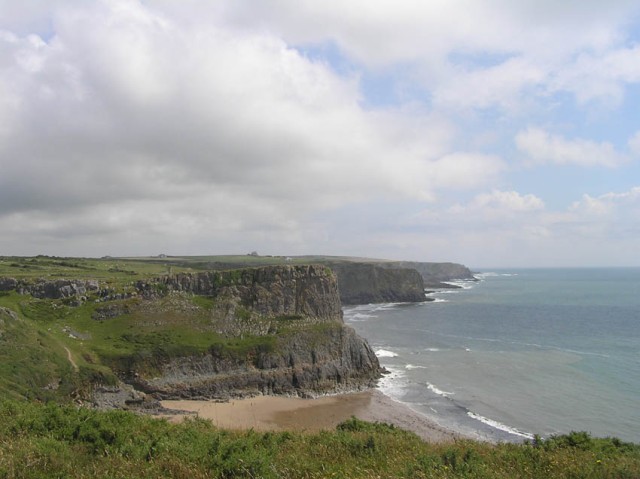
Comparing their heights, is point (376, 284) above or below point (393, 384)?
above

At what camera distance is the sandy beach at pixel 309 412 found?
42219 mm

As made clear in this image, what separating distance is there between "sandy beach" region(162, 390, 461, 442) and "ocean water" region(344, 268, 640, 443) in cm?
279

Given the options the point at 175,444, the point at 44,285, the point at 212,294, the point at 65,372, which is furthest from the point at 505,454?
the point at 44,285

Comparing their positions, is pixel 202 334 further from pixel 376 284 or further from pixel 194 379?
pixel 376 284

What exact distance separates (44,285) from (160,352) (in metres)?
25.6

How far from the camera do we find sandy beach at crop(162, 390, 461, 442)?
42.2 meters

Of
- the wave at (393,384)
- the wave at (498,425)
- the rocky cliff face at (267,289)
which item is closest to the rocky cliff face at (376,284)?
the rocky cliff face at (267,289)

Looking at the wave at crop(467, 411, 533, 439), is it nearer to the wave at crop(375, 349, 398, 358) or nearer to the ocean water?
the ocean water

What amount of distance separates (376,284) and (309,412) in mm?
117397

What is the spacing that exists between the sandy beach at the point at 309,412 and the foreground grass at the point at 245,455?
27.0 m

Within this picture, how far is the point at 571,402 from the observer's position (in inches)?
1897

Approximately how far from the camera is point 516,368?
6316 cm

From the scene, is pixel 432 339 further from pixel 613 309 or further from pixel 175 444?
pixel 175 444

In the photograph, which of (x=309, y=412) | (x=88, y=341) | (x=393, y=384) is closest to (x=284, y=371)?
(x=309, y=412)
